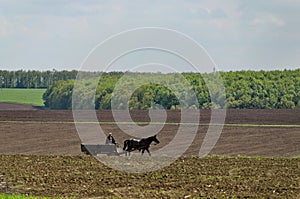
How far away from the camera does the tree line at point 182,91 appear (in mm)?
45434

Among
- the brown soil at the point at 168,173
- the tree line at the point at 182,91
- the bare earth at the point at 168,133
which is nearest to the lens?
the brown soil at the point at 168,173

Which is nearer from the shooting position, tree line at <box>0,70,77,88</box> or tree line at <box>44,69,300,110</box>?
tree line at <box>44,69,300,110</box>

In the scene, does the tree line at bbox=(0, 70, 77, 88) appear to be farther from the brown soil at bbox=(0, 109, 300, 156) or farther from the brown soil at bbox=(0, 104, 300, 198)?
the brown soil at bbox=(0, 104, 300, 198)

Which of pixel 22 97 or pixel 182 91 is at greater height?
pixel 182 91

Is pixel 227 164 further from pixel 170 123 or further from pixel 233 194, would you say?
pixel 170 123

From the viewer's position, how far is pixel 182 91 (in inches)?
1870

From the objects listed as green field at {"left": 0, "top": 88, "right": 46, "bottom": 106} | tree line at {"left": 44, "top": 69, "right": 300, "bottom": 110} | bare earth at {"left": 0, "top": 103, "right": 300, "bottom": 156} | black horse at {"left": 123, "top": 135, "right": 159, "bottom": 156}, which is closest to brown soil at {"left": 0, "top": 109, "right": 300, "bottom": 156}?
bare earth at {"left": 0, "top": 103, "right": 300, "bottom": 156}

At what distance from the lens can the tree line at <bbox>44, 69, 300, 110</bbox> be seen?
45434 millimetres

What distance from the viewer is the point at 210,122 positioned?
2028 inches

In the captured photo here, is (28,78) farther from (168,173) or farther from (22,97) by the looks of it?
(168,173)

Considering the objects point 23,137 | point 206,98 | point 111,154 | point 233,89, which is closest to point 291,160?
point 111,154

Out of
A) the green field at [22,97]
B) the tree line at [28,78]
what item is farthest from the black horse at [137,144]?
the tree line at [28,78]

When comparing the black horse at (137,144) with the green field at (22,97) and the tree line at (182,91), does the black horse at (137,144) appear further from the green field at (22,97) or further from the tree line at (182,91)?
the green field at (22,97)

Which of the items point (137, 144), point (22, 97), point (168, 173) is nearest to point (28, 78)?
point (22, 97)
